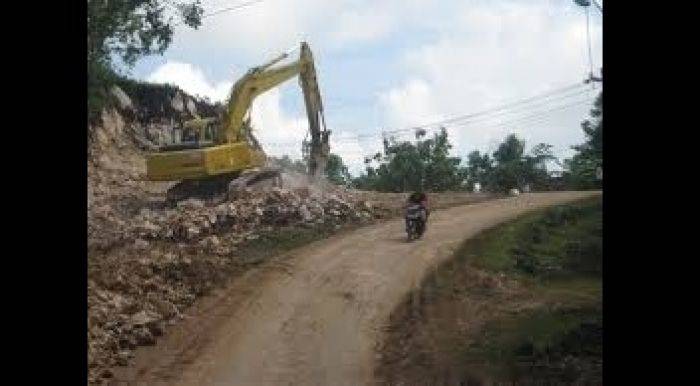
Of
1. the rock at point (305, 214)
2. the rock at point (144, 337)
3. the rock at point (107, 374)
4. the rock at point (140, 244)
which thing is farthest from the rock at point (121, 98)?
the rock at point (107, 374)

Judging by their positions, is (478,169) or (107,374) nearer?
(107,374)

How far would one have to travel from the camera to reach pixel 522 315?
53.1 feet

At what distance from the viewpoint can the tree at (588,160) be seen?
31891 mm

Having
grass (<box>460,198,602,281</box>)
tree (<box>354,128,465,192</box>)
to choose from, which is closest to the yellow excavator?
grass (<box>460,198,602,281</box>)

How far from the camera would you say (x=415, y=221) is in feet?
69.8

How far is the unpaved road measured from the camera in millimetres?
14133

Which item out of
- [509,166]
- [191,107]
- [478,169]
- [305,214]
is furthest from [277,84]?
[478,169]

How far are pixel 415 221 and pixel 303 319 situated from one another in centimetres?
582

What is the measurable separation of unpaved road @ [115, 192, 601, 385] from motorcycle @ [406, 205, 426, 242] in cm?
30

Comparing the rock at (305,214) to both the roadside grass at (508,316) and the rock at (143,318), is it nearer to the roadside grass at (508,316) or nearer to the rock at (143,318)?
the roadside grass at (508,316)

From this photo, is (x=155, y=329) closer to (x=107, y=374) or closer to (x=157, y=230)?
(x=107, y=374)

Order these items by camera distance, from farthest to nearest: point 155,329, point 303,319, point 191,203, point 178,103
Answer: point 178,103 → point 191,203 → point 303,319 → point 155,329

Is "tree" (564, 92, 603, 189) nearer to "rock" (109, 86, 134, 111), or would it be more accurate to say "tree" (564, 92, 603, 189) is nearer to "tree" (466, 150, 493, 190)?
"tree" (466, 150, 493, 190)
